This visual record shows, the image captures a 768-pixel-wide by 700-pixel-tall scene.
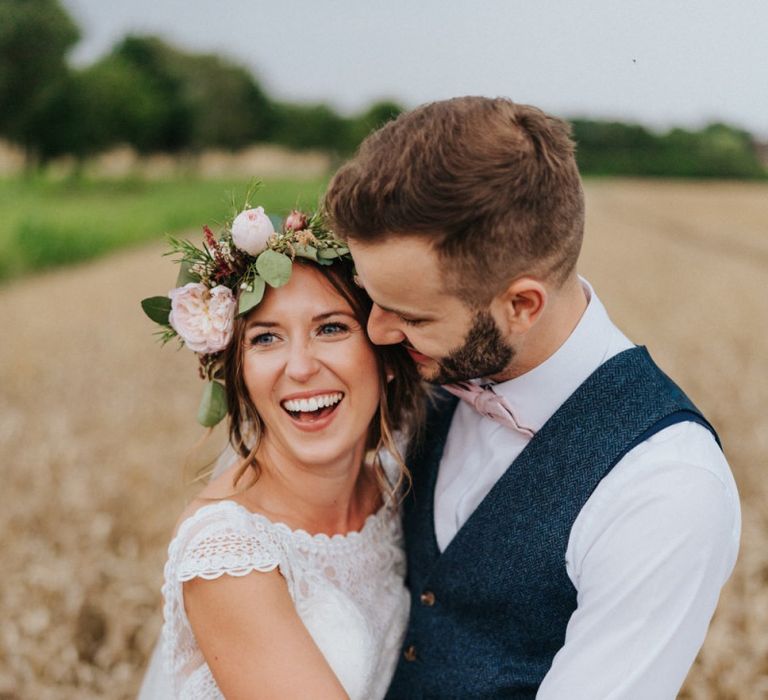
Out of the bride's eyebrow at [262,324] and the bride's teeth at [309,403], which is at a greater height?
the bride's eyebrow at [262,324]

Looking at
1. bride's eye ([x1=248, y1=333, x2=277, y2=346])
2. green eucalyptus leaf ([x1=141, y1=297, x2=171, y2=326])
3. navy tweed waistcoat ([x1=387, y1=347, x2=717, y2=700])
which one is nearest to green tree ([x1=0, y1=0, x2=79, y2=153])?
green eucalyptus leaf ([x1=141, y1=297, x2=171, y2=326])

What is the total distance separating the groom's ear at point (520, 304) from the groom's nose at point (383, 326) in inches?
11.7

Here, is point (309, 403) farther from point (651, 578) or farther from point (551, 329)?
point (651, 578)

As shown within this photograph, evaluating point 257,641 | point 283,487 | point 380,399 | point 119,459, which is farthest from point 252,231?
point 119,459

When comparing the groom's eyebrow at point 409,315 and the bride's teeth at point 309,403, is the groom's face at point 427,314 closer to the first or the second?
the groom's eyebrow at point 409,315

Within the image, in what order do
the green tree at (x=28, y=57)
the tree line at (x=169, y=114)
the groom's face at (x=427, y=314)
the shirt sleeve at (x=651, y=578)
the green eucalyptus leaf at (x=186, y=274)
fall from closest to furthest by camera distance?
the shirt sleeve at (x=651, y=578) < the groom's face at (x=427, y=314) < the green eucalyptus leaf at (x=186, y=274) < the green tree at (x=28, y=57) < the tree line at (x=169, y=114)

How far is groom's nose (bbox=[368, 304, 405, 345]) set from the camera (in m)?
2.37

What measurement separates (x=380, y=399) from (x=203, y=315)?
2.07 feet

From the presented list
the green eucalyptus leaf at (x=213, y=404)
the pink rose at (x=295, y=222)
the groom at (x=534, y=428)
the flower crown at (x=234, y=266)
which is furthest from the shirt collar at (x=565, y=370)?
the green eucalyptus leaf at (x=213, y=404)

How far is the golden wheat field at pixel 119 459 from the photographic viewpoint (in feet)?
12.7

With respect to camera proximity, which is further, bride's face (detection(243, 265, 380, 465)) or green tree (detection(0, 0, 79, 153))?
green tree (detection(0, 0, 79, 153))

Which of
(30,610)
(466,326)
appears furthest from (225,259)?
(30,610)

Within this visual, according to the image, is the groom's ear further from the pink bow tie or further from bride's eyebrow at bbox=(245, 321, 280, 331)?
bride's eyebrow at bbox=(245, 321, 280, 331)

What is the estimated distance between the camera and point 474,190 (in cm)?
202
